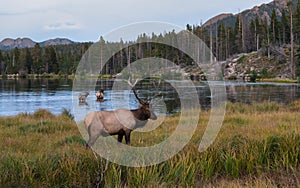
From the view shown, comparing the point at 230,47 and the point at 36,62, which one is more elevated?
the point at 230,47

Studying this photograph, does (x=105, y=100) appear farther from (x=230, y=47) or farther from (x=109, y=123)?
(x=230, y=47)

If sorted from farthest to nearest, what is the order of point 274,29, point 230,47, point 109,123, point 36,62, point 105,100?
point 36,62 → point 230,47 → point 274,29 → point 105,100 → point 109,123

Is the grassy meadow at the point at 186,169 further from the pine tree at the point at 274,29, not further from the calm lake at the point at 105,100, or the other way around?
the pine tree at the point at 274,29

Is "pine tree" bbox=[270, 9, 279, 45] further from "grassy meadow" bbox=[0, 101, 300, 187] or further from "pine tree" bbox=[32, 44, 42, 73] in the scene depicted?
"grassy meadow" bbox=[0, 101, 300, 187]

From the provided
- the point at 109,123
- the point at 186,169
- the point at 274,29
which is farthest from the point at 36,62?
the point at 186,169

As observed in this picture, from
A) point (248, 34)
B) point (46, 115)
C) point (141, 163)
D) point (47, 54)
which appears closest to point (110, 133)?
point (141, 163)

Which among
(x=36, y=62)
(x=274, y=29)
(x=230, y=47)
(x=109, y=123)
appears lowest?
(x=109, y=123)

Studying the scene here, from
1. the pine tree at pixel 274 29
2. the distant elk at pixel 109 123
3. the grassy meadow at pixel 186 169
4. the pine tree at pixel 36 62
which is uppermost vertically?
the pine tree at pixel 274 29

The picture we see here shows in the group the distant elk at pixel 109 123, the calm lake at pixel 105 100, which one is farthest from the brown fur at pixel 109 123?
the calm lake at pixel 105 100

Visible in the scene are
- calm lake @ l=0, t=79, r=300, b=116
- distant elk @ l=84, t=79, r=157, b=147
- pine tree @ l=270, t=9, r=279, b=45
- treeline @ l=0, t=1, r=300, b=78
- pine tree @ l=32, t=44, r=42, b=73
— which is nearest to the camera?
distant elk @ l=84, t=79, r=157, b=147

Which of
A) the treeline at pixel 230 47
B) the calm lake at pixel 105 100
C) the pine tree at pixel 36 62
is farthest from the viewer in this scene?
the pine tree at pixel 36 62

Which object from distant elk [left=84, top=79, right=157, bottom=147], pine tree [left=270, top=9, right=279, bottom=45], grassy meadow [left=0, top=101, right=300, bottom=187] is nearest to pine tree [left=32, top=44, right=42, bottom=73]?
pine tree [left=270, top=9, right=279, bottom=45]

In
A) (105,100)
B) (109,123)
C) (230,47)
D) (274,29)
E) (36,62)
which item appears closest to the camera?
(109,123)

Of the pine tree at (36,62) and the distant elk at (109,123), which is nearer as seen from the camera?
the distant elk at (109,123)
